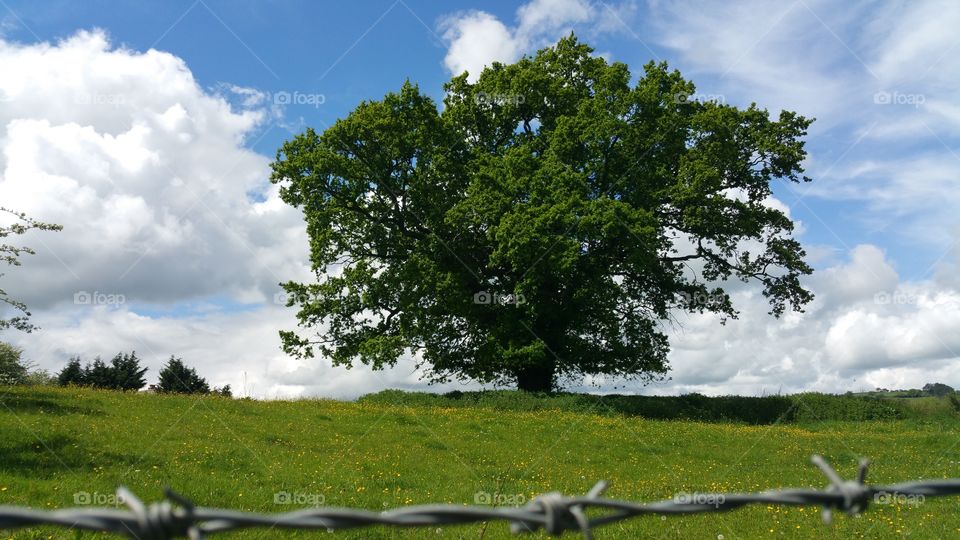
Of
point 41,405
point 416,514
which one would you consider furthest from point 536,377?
point 416,514

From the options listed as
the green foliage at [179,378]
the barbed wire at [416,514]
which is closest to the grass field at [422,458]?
the barbed wire at [416,514]

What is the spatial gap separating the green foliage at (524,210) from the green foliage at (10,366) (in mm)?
11525

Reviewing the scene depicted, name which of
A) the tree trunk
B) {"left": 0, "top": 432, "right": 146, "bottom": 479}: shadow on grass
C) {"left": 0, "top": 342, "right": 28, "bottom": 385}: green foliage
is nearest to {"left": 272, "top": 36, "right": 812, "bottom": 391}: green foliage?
the tree trunk

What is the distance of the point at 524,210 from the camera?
Answer: 3136 centimetres

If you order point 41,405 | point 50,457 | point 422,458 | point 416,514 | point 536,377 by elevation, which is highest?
point 536,377

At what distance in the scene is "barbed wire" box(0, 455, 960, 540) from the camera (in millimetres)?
1819

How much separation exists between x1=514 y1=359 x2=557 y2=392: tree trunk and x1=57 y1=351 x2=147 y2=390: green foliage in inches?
1047

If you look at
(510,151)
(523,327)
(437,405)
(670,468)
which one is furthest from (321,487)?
(510,151)

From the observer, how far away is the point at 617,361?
3488 cm

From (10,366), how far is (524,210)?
21607 millimetres

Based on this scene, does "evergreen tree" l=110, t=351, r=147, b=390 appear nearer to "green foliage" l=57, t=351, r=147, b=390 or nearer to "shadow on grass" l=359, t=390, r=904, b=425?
"green foliage" l=57, t=351, r=147, b=390

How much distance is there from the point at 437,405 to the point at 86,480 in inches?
814

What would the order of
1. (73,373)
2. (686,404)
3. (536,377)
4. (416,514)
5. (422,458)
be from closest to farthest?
(416,514), (422,458), (686,404), (536,377), (73,373)

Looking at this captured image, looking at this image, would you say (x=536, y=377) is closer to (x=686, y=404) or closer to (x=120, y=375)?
(x=686, y=404)
